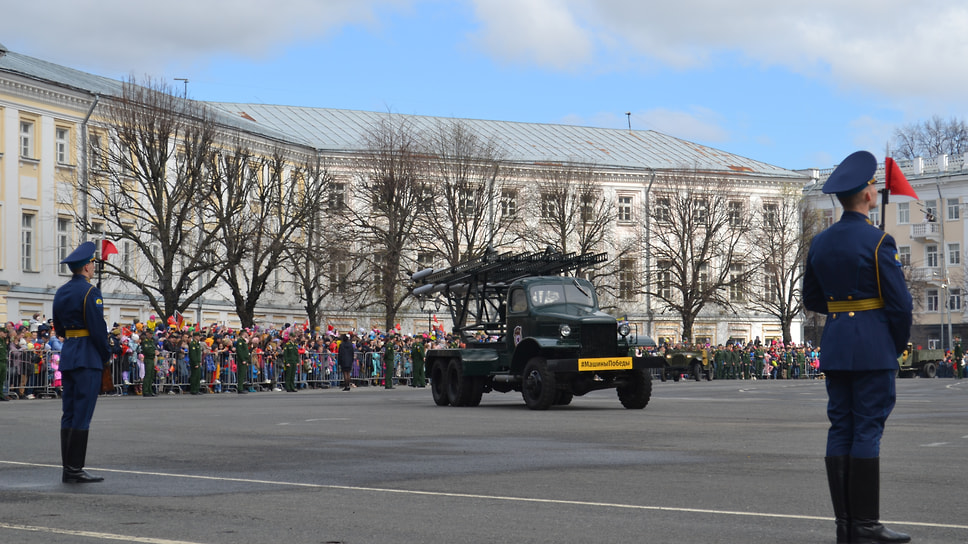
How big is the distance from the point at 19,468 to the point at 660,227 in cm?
6820

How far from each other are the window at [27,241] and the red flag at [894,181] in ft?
166

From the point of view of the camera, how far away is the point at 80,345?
1110cm

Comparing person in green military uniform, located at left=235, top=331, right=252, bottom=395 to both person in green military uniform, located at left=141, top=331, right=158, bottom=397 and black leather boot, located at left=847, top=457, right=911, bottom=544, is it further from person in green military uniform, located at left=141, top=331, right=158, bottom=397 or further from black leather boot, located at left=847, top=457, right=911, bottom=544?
black leather boot, located at left=847, top=457, right=911, bottom=544

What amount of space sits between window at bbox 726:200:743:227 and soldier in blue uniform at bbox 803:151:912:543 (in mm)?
71386

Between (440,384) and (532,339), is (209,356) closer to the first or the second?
(440,384)

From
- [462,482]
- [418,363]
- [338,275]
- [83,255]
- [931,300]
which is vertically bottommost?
[462,482]

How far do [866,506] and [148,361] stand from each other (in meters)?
30.9

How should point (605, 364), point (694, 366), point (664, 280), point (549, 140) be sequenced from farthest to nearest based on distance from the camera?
point (549, 140)
point (664, 280)
point (694, 366)
point (605, 364)

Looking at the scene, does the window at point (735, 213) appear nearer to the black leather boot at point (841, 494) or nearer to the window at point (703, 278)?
the window at point (703, 278)

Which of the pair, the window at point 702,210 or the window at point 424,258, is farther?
the window at point 702,210

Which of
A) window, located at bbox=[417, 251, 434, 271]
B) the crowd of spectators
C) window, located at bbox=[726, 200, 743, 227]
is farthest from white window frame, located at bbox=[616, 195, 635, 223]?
the crowd of spectators

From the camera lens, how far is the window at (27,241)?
54.2 metres

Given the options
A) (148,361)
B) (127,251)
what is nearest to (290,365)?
(148,361)

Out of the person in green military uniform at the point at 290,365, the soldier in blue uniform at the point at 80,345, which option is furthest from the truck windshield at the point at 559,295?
the person in green military uniform at the point at 290,365
